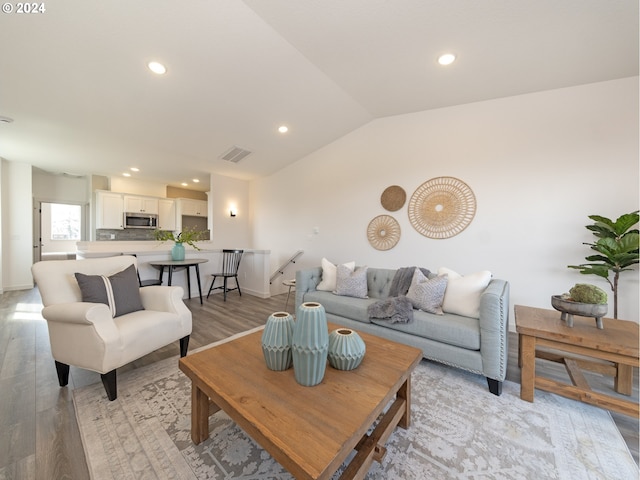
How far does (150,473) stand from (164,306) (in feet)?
4.11

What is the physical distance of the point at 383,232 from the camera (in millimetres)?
3906

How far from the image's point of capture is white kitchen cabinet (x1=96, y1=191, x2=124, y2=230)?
18.0ft

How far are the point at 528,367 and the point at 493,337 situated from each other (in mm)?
264

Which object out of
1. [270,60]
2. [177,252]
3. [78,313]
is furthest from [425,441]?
[177,252]

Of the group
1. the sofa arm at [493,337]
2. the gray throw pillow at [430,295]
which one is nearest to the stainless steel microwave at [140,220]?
the gray throw pillow at [430,295]

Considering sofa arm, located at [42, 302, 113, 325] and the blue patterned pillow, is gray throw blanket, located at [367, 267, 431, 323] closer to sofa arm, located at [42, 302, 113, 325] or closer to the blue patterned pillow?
the blue patterned pillow

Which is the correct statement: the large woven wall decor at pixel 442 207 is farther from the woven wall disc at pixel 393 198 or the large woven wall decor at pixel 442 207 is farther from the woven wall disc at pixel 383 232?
the woven wall disc at pixel 383 232

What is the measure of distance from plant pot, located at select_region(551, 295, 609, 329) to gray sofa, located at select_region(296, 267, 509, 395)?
33cm

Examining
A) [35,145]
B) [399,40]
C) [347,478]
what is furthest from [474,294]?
[35,145]

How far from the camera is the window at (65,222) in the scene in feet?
22.9

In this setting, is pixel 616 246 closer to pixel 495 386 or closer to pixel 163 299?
pixel 495 386

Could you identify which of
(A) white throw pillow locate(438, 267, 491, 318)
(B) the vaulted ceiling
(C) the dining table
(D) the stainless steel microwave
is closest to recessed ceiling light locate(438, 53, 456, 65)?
(B) the vaulted ceiling

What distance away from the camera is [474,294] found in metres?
2.19

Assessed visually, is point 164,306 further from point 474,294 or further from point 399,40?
point 399,40
